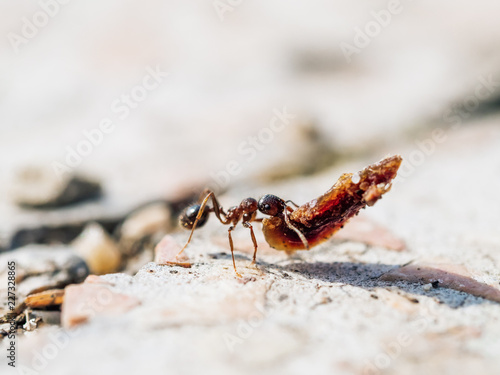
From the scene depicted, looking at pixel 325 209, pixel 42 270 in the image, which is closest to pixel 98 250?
pixel 42 270

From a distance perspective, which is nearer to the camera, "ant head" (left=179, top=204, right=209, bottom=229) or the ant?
the ant

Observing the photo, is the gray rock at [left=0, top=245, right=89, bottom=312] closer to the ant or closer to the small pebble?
the small pebble

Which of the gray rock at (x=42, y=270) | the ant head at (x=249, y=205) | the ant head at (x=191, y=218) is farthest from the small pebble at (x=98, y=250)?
the ant head at (x=249, y=205)

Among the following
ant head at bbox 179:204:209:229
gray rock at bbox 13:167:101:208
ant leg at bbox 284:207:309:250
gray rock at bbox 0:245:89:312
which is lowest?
gray rock at bbox 0:245:89:312

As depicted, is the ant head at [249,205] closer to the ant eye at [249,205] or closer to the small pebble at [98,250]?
the ant eye at [249,205]

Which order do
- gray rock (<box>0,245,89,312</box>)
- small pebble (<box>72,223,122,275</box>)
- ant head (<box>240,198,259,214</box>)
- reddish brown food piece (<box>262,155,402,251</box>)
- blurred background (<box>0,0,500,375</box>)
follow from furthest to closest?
blurred background (<box>0,0,500,375</box>) → small pebble (<box>72,223,122,275</box>) → ant head (<box>240,198,259,214</box>) → gray rock (<box>0,245,89,312</box>) → reddish brown food piece (<box>262,155,402,251</box>)

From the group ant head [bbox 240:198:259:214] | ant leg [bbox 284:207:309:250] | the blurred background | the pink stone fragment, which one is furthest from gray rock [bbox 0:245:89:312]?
ant leg [bbox 284:207:309:250]

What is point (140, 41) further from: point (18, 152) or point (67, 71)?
point (18, 152)
